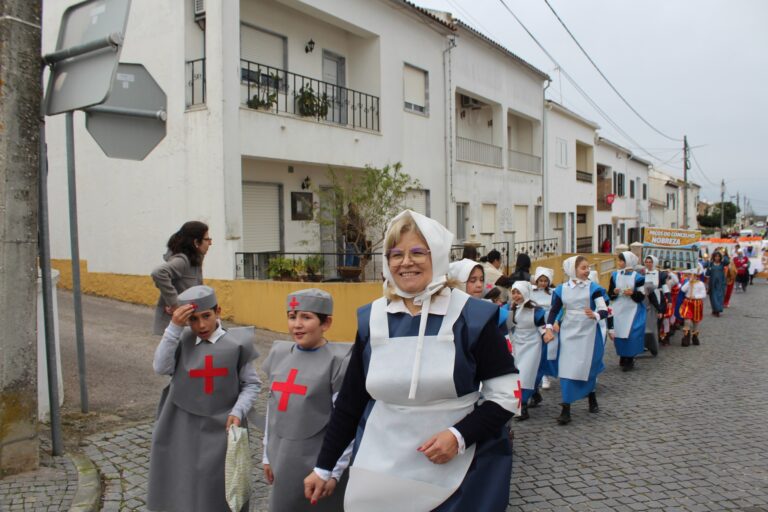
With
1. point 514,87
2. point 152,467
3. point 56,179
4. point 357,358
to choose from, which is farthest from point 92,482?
point 514,87

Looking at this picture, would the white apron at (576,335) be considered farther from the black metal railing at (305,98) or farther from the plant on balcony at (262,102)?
the black metal railing at (305,98)

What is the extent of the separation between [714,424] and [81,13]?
7.16 meters

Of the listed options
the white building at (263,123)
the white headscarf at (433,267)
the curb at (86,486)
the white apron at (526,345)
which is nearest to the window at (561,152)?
the white building at (263,123)

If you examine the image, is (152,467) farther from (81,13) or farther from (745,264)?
(745,264)

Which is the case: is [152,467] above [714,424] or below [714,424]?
above

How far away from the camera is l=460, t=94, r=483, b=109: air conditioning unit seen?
72.7 ft

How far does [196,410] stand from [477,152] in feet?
63.5

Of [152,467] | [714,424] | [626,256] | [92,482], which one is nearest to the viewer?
[152,467]

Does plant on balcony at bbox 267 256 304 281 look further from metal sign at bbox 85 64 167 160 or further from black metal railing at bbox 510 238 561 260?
black metal railing at bbox 510 238 561 260

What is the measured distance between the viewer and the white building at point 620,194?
37344 mm

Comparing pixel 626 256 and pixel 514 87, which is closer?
pixel 626 256

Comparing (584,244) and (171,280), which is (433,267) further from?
(584,244)

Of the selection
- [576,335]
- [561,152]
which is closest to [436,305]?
[576,335]

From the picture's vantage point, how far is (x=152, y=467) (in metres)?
3.69
